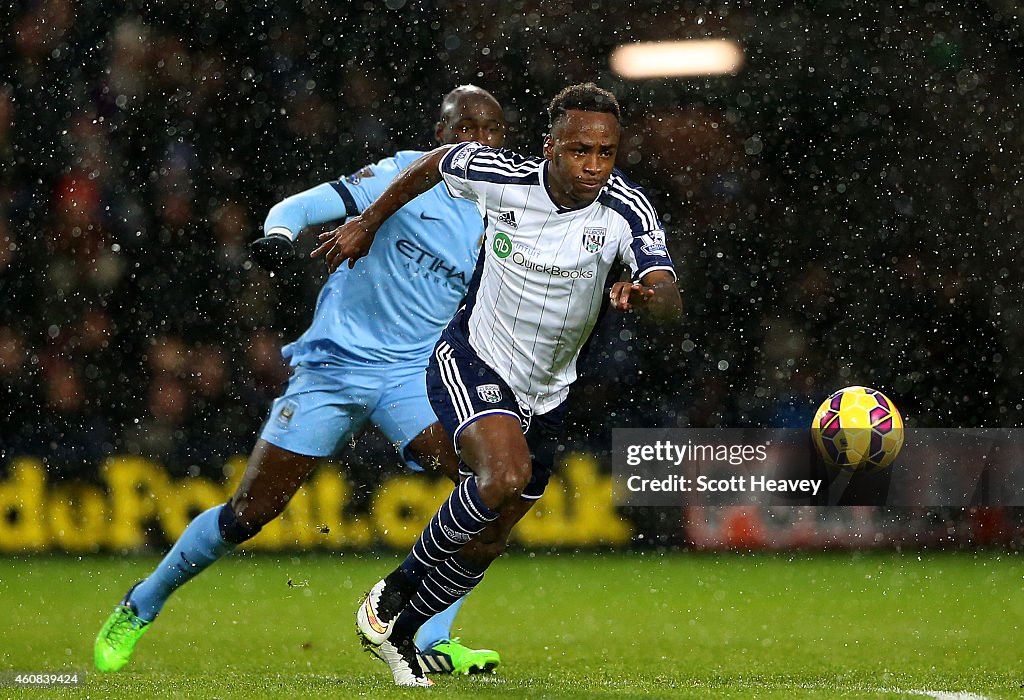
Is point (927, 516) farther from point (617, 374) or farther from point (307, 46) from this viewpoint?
point (307, 46)

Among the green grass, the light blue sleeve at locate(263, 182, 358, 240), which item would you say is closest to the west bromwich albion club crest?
the light blue sleeve at locate(263, 182, 358, 240)

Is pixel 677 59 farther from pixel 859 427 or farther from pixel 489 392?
pixel 489 392

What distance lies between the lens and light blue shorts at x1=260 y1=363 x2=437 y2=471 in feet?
14.8

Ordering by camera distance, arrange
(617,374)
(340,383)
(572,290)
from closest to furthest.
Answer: (572,290)
(340,383)
(617,374)

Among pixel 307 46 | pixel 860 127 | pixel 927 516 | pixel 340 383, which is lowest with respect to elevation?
pixel 927 516

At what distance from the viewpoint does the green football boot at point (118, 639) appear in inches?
172

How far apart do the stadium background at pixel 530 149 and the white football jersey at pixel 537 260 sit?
4.43 m

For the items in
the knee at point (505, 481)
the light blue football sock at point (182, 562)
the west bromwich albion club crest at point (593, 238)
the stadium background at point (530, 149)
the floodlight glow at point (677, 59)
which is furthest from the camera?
the floodlight glow at point (677, 59)

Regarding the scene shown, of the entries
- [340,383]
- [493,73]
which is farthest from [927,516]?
[340,383]

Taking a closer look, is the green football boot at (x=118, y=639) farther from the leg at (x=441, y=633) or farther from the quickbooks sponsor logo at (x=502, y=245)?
the quickbooks sponsor logo at (x=502, y=245)

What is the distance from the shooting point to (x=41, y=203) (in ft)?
29.6

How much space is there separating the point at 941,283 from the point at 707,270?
5.24ft

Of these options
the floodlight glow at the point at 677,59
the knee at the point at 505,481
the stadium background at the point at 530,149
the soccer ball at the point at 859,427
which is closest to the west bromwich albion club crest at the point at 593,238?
the knee at the point at 505,481

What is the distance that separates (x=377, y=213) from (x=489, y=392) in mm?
666
